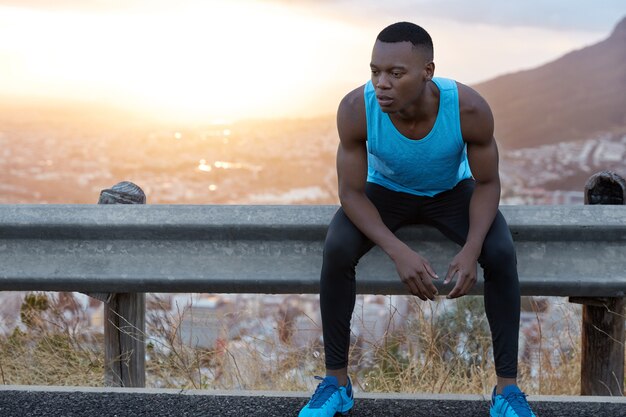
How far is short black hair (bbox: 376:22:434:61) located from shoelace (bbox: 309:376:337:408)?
1335 mm

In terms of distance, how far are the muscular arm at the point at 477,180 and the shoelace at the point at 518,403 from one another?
43 centimetres

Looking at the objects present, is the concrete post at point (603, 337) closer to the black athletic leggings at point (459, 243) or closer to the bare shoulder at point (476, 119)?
the black athletic leggings at point (459, 243)

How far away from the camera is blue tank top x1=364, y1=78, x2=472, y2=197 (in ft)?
9.95

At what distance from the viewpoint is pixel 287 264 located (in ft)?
10.6

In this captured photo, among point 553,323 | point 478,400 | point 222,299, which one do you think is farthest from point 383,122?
point 222,299

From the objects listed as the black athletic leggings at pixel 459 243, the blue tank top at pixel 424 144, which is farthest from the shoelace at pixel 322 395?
the blue tank top at pixel 424 144

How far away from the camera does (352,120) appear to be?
9.97 ft

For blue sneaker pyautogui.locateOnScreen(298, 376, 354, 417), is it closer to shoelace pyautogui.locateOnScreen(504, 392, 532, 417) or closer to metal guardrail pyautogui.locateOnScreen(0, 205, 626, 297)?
metal guardrail pyautogui.locateOnScreen(0, 205, 626, 297)

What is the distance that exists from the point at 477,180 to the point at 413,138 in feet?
1.02

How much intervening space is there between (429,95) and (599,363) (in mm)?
1489

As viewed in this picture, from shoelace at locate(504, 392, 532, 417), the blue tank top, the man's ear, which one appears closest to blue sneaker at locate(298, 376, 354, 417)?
shoelace at locate(504, 392, 532, 417)

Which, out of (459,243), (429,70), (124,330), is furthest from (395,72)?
(124,330)

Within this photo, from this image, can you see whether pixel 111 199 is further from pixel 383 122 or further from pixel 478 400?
pixel 478 400

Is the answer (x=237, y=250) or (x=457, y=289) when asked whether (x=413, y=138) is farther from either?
(x=237, y=250)
